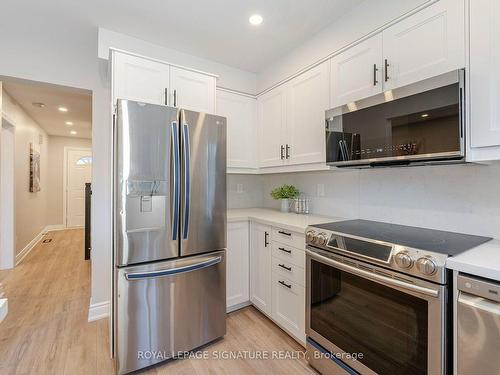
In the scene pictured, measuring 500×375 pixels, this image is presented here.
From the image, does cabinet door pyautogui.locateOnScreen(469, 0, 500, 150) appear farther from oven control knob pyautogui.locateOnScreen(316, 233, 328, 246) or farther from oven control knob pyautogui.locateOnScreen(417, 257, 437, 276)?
oven control knob pyautogui.locateOnScreen(316, 233, 328, 246)

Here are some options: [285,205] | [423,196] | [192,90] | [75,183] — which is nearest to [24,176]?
[75,183]

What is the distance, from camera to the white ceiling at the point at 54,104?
3.16 metres

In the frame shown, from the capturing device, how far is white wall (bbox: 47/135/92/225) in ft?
21.1

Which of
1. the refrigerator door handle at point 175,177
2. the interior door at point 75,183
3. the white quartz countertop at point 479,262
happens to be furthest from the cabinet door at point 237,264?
the interior door at point 75,183

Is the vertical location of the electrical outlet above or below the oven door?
above

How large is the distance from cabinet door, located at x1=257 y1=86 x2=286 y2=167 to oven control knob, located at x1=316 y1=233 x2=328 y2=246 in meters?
1.06

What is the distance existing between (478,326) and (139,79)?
2.48 metres

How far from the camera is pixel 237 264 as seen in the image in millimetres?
2404

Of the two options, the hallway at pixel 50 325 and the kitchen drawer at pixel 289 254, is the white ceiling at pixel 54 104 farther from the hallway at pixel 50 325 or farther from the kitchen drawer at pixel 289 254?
the kitchen drawer at pixel 289 254

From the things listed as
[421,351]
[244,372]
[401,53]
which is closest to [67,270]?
[244,372]

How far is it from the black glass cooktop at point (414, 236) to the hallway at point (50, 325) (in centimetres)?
192

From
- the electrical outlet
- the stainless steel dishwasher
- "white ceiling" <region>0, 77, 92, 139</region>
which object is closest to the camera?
the stainless steel dishwasher

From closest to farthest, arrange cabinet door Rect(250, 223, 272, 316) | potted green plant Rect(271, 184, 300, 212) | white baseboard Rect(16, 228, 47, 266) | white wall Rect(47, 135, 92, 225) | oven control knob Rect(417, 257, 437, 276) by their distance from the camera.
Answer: oven control knob Rect(417, 257, 437, 276)
cabinet door Rect(250, 223, 272, 316)
potted green plant Rect(271, 184, 300, 212)
white baseboard Rect(16, 228, 47, 266)
white wall Rect(47, 135, 92, 225)

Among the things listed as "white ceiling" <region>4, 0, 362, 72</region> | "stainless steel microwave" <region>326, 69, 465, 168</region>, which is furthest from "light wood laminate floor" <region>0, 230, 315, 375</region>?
"white ceiling" <region>4, 0, 362, 72</region>
